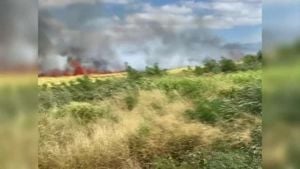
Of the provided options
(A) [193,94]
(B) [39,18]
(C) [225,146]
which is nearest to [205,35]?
(A) [193,94]

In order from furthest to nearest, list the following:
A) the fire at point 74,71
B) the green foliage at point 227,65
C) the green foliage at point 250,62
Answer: the fire at point 74,71
the green foliage at point 227,65
the green foliage at point 250,62

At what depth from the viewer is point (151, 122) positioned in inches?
135

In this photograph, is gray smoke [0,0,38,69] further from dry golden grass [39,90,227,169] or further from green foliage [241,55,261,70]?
green foliage [241,55,261,70]

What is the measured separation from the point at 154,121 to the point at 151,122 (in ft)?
0.06

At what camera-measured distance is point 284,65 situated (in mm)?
2961

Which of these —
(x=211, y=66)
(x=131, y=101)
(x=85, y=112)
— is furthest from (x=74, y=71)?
(x=211, y=66)

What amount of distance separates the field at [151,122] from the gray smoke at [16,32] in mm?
208

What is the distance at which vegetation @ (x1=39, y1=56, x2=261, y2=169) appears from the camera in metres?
3.35

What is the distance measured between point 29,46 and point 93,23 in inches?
16.5

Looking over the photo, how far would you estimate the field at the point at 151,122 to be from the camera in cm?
335

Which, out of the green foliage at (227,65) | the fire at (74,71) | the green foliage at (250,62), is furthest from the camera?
the fire at (74,71)

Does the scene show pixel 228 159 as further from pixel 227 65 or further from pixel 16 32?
pixel 16 32

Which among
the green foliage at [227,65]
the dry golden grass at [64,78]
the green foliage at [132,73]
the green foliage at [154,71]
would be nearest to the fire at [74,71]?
the dry golden grass at [64,78]

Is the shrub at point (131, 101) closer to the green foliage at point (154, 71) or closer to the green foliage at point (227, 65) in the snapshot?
the green foliage at point (154, 71)
